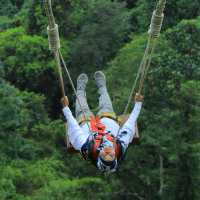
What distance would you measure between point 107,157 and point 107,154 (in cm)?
3

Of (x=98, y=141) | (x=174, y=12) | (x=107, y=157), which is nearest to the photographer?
(x=107, y=157)

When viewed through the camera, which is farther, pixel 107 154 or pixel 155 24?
pixel 155 24

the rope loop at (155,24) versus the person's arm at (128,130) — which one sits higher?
the rope loop at (155,24)

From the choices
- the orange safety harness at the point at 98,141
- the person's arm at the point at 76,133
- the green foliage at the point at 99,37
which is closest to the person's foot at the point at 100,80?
the orange safety harness at the point at 98,141

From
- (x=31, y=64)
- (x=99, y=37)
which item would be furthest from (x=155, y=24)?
(x=31, y=64)

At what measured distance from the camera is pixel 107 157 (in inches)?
223

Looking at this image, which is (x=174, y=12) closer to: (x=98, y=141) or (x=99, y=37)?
(x=99, y=37)

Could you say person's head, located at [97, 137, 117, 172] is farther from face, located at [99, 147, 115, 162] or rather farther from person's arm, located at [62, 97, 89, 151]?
person's arm, located at [62, 97, 89, 151]

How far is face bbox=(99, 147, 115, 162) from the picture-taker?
5.64 m

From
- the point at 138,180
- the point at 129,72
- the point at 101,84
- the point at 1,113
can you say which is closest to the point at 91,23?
the point at 129,72

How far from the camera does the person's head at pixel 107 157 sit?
5648 millimetres

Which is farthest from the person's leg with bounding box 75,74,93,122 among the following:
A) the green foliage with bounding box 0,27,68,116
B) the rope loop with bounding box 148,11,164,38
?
the green foliage with bounding box 0,27,68,116

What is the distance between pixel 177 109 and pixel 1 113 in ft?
13.4

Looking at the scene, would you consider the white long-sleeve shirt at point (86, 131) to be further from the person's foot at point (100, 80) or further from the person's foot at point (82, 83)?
the person's foot at point (100, 80)
